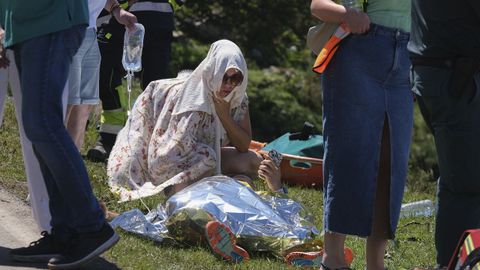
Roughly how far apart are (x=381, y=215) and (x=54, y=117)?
1449 mm

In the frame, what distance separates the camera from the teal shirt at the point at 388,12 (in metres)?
4.26

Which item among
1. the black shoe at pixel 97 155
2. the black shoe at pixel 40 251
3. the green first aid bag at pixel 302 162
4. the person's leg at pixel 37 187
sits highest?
the person's leg at pixel 37 187

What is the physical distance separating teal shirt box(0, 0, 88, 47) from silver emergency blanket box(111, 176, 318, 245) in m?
1.30

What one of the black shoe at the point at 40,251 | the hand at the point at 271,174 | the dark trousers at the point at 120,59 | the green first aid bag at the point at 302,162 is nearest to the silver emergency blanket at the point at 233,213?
the hand at the point at 271,174

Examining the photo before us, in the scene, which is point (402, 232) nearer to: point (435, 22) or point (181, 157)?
point (181, 157)

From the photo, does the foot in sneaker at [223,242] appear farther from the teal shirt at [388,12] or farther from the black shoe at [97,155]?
the black shoe at [97,155]

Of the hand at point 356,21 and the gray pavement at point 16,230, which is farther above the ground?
the hand at point 356,21

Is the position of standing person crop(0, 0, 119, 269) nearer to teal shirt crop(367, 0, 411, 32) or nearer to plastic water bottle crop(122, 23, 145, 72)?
teal shirt crop(367, 0, 411, 32)

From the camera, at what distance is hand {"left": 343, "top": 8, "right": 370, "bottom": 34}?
164 inches

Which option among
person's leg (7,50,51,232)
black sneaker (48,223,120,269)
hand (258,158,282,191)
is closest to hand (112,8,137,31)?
hand (258,158,282,191)

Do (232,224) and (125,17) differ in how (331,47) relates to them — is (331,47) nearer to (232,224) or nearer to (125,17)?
(232,224)

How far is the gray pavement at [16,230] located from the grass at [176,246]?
0.10 metres

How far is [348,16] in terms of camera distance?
4180 mm

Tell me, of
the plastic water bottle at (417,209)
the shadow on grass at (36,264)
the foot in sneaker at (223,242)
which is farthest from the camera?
the plastic water bottle at (417,209)
